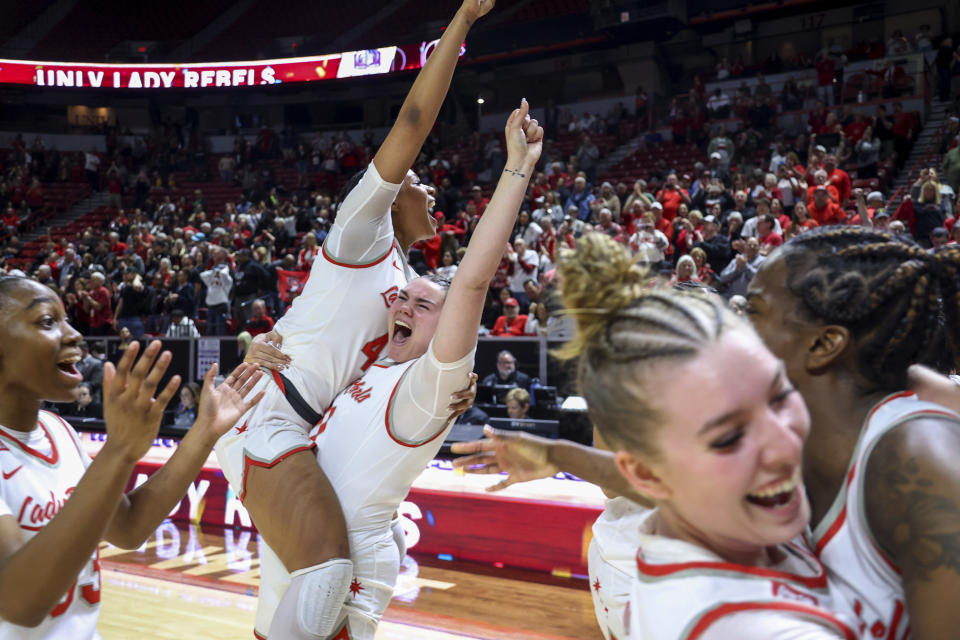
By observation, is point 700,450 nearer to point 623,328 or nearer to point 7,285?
point 623,328

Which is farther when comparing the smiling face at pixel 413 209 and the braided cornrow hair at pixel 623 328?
the smiling face at pixel 413 209

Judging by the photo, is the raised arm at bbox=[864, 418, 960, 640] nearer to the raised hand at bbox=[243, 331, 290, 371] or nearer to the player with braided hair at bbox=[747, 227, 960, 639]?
the player with braided hair at bbox=[747, 227, 960, 639]

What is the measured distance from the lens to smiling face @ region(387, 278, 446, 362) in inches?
95.9

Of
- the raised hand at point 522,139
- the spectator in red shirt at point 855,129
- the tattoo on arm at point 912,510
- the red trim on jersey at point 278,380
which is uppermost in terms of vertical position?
the spectator in red shirt at point 855,129

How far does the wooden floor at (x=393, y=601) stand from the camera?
4285 millimetres

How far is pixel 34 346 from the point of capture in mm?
1962

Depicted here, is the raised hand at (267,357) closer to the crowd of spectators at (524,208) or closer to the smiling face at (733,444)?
the smiling face at (733,444)

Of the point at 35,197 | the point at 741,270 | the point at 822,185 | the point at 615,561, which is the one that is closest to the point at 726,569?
the point at 615,561

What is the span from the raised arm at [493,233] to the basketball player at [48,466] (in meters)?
0.51

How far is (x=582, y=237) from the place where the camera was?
1.26 metres

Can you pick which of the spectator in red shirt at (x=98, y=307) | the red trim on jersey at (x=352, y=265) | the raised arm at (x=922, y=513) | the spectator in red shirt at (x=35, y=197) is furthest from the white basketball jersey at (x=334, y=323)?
the spectator in red shirt at (x=35, y=197)

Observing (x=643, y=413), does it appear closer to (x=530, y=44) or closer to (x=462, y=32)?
(x=462, y=32)

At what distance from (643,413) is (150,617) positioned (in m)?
4.22

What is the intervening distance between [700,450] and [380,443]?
4.38 feet
